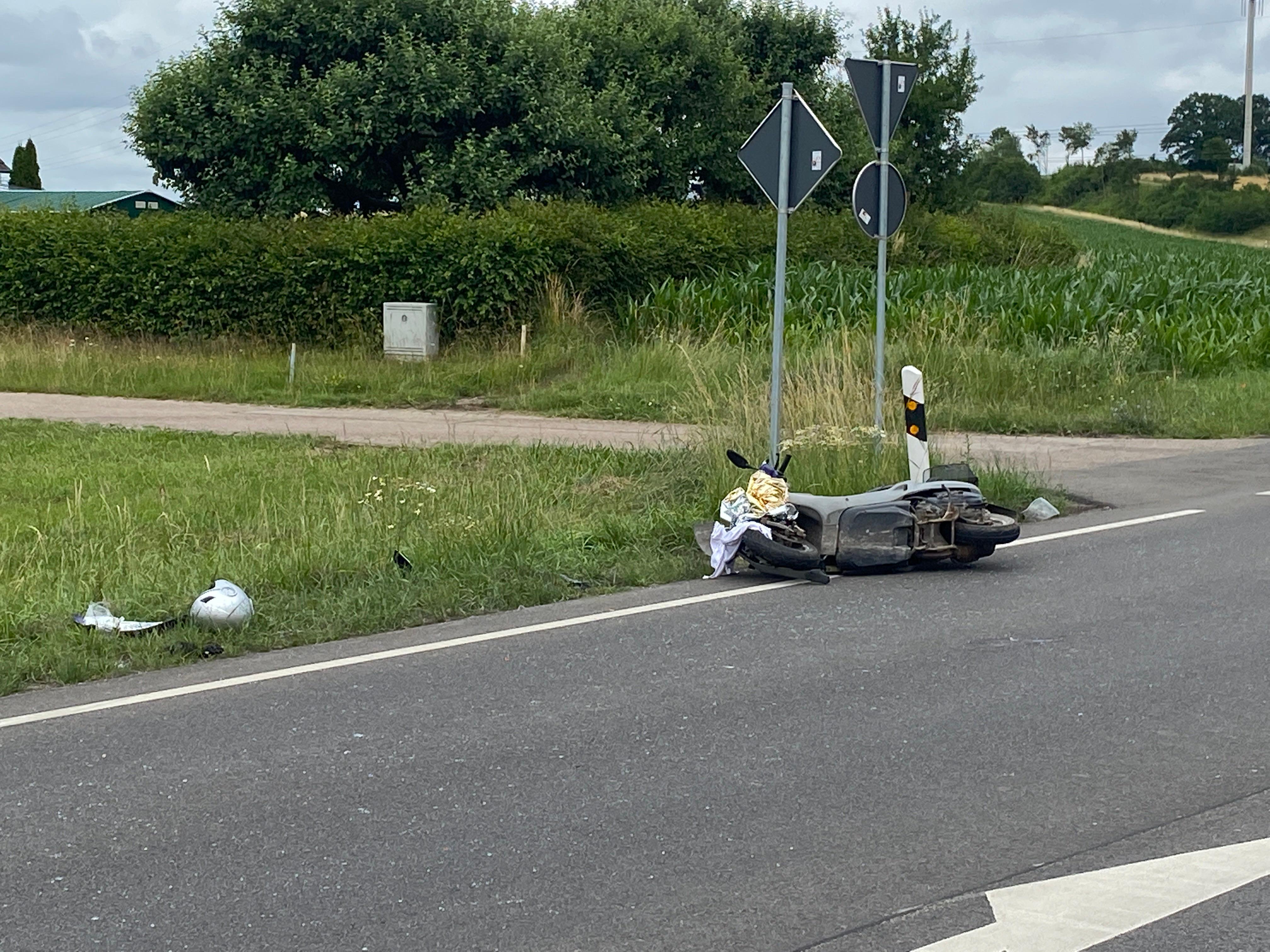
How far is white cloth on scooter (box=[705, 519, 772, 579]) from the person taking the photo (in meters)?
8.92

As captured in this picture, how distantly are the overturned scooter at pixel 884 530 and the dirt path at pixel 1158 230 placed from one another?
243 feet

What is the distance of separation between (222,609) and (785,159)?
505 centimetres

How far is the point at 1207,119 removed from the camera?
120562 millimetres

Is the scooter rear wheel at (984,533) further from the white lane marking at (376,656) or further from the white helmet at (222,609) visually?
the white helmet at (222,609)

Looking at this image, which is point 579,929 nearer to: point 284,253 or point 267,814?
point 267,814

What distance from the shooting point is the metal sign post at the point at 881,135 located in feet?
36.2

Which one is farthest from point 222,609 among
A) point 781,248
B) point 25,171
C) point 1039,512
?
point 25,171

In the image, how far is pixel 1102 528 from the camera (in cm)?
1065

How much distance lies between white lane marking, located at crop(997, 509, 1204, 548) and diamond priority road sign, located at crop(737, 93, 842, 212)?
2768 mm

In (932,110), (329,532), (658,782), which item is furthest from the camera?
(932,110)

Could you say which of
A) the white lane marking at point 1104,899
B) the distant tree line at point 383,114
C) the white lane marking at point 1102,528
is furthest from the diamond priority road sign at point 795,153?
the distant tree line at point 383,114

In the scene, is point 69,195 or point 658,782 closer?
point 658,782

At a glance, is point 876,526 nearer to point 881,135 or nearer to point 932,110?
point 881,135

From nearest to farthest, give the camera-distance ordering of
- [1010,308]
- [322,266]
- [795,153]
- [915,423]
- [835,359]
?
[915,423]
[795,153]
[835,359]
[1010,308]
[322,266]
